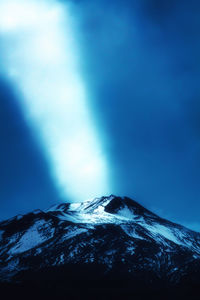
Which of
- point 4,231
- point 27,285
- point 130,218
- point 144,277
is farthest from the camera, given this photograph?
point 130,218

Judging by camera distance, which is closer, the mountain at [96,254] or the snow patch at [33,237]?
the mountain at [96,254]

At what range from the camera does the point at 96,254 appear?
98312mm

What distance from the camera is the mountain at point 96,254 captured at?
261ft

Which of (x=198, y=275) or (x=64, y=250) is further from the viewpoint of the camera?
(x=64, y=250)

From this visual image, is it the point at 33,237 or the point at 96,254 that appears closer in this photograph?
the point at 96,254

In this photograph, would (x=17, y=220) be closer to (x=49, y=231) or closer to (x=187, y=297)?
(x=49, y=231)

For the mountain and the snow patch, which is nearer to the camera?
the mountain

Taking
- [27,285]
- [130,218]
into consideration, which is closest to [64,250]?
[27,285]

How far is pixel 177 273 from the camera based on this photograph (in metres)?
88.5

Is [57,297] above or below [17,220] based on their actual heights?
below

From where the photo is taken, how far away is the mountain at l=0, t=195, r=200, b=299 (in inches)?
3135

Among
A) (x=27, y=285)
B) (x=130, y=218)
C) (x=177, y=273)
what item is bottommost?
(x=27, y=285)

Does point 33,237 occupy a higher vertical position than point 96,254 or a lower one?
lower

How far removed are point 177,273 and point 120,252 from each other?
21141 millimetres
